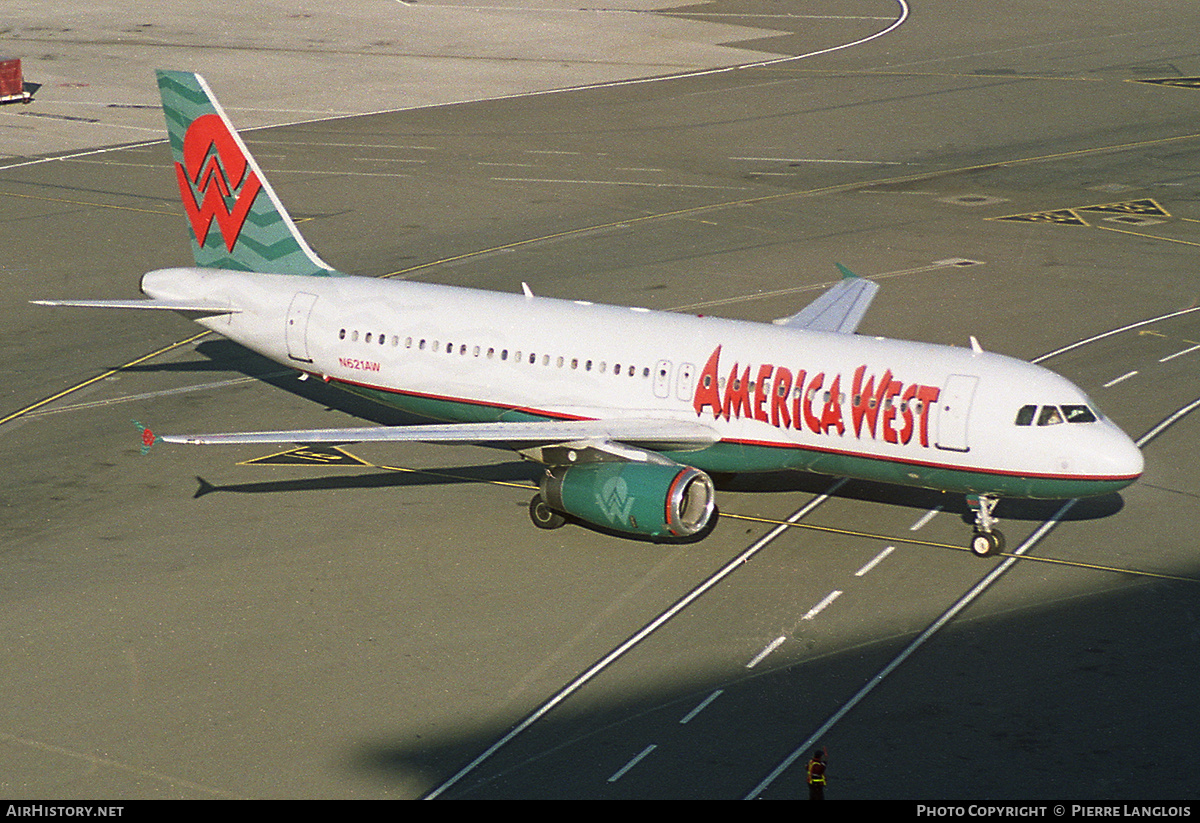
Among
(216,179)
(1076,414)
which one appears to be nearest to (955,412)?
(1076,414)

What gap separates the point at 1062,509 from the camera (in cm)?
4156

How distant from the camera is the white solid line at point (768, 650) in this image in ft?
109

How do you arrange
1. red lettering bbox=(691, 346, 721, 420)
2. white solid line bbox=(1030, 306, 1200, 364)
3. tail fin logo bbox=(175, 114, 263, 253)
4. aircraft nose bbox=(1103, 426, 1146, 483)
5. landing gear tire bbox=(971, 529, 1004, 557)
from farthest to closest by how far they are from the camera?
white solid line bbox=(1030, 306, 1200, 364)
tail fin logo bbox=(175, 114, 263, 253)
red lettering bbox=(691, 346, 721, 420)
landing gear tire bbox=(971, 529, 1004, 557)
aircraft nose bbox=(1103, 426, 1146, 483)

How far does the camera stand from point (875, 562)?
125ft

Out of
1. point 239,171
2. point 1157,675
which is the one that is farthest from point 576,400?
point 1157,675

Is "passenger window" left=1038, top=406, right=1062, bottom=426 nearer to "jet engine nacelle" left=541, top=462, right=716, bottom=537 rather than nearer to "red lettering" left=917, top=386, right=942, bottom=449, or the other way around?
"red lettering" left=917, top=386, right=942, bottom=449

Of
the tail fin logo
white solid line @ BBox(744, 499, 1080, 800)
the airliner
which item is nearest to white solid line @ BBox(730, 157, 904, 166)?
the airliner

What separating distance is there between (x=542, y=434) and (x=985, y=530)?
11974 millimetres

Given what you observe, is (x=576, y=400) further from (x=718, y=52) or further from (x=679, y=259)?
(x=718, y=52)

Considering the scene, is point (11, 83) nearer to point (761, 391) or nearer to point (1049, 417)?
point (761, 391)

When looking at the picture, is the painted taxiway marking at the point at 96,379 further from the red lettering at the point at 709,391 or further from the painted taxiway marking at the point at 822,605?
the painted taxiway marking at the point at 822,605

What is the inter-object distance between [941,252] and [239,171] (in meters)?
33.8

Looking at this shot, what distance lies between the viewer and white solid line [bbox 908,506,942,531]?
40.3 m

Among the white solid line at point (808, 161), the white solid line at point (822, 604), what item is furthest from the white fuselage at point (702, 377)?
the white solid line at point (808, 161)
